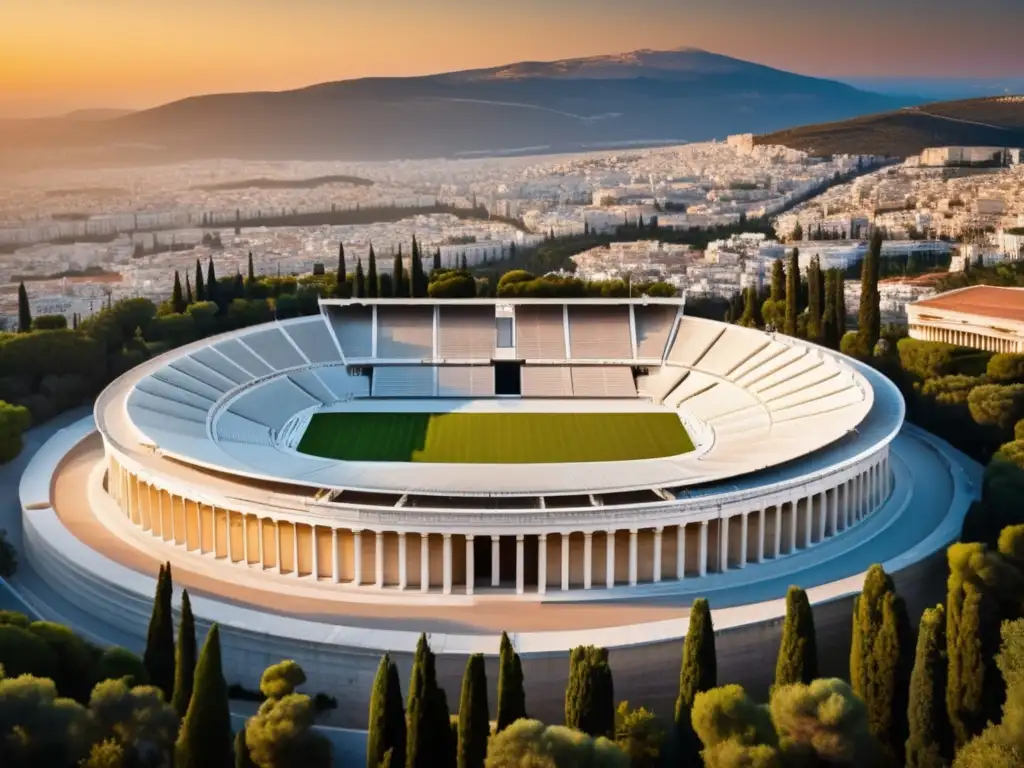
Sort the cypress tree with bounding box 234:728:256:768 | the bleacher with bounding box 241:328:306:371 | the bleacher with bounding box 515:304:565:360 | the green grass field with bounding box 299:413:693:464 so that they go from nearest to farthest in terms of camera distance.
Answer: the cypress tree with bounding box 234:728:256:768
the green grass field with bounding box 299:413:693:464
the bleacher with bounding box 241:328:306:371
the bleacher with bounding box 515:304:565:360

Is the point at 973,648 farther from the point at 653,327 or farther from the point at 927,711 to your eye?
the point at 653,327

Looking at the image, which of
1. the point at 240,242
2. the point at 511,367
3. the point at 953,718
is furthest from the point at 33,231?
the point at 953,718

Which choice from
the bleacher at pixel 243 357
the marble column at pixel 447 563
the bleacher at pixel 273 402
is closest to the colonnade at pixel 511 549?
the marble column at pixel 447 563

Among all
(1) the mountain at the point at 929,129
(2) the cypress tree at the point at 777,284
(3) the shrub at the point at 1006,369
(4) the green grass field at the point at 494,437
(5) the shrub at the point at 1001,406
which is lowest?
(4) the green grass field at the point at 494,437

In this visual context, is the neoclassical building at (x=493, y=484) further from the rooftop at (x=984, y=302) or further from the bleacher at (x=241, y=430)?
the rooftop at (x=984, y=302)

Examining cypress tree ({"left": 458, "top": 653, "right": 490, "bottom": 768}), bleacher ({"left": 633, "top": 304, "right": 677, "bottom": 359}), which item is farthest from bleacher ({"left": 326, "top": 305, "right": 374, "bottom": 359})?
cypress tree ({"left": 458, "top": 653, "right": 490, "bottom": 768})

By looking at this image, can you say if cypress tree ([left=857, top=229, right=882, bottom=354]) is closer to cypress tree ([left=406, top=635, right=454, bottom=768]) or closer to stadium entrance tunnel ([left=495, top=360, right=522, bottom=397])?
stadium entrance tunnel ([left=495, top=360, right=522, bottom=397])
